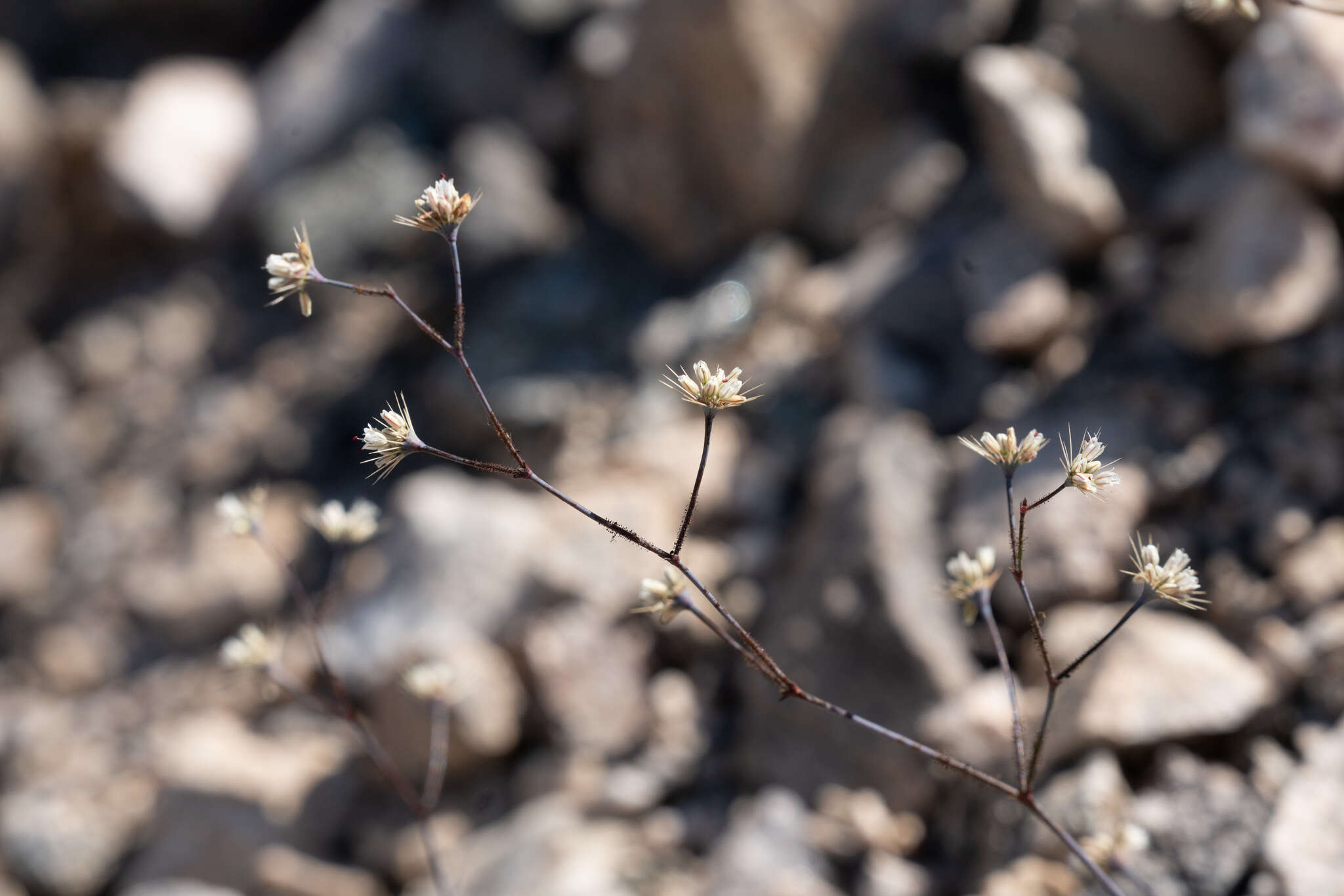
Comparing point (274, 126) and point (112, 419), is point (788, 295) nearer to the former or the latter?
point (274, 126)

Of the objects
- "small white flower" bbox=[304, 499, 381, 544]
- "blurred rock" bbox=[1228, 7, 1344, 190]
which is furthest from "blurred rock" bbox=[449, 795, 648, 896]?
"blurred rock" bbox=[1228, 7, 1344, 190]

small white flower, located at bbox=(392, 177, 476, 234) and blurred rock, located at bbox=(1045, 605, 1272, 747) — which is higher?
small white flower, located at bbox=(392, 177, 476, 234)

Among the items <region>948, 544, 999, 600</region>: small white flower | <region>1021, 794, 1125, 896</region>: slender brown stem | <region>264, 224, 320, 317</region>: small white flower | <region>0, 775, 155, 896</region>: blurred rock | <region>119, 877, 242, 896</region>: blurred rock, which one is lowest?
<region>0, 775, 155, 896</region>: blurred rock

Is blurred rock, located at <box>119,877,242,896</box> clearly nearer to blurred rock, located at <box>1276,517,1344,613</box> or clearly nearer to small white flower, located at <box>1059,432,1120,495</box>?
small white flower, located at <box>1059,432,1120,495</box>

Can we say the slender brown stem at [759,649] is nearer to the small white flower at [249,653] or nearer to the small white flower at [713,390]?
the small white flower at [713,390]

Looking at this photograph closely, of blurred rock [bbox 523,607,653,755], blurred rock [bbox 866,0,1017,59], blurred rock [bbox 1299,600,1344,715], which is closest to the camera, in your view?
blurred rock [bbox 1299,600,1344,715]

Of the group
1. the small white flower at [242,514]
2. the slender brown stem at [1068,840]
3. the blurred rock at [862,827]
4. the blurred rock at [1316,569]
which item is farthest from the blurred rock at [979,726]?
the small white flower at [242,514]

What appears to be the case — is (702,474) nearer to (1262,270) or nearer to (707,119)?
(1262,270)
